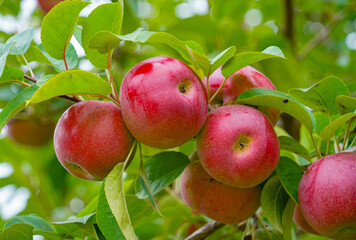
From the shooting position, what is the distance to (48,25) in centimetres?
96

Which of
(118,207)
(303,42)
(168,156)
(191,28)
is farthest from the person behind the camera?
(303,42)

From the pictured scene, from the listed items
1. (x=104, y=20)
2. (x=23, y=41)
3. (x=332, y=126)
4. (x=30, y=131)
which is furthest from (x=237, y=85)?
(x=30, y=131)

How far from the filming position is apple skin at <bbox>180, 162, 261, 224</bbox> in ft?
3.46

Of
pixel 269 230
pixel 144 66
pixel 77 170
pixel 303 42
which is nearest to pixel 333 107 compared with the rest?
pixel 269 230

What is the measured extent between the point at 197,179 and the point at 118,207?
10.2 inches

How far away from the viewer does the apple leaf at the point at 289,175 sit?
0.98 m

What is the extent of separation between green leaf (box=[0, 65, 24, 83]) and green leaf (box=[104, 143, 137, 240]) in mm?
310

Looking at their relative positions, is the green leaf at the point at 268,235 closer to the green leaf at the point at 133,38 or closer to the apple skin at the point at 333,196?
the apple skin at the point at 333,196

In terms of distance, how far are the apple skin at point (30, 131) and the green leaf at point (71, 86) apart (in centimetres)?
140

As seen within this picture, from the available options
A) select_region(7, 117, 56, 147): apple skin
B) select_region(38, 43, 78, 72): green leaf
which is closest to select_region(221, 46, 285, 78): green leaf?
select_region(38, 43, 78, 72): green leaf

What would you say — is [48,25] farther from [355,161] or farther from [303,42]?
[303,42]

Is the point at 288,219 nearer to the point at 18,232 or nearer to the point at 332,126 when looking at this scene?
the point at 332,126

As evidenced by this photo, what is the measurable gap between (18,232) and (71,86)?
0.36 m

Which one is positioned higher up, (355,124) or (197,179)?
(355,124)
